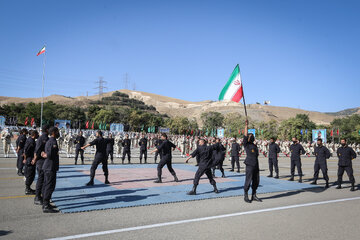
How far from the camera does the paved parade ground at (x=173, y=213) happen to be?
17.7 feet

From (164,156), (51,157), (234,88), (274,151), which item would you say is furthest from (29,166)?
(274,151)

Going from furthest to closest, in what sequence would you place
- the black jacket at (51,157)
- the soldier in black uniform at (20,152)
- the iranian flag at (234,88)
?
the iranian flag at (234,88), the soldier in black uniform at (20,152), the black jacket at (51,157)

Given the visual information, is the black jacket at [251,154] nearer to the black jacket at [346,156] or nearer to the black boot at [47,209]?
the black jacket at [346,156]

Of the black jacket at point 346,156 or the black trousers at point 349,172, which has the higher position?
the black jacket at point 346,156

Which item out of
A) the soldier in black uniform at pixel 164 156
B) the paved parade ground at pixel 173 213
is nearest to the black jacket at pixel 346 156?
the paved parade ground at pixel 173 213

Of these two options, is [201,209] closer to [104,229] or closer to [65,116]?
[104,229]

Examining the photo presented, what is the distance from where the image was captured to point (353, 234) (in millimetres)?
5598

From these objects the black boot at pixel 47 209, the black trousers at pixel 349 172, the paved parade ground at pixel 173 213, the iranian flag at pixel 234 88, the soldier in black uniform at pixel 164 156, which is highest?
the iranian flag at pixel 234 88

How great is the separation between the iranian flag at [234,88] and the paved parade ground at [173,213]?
12.6 feet

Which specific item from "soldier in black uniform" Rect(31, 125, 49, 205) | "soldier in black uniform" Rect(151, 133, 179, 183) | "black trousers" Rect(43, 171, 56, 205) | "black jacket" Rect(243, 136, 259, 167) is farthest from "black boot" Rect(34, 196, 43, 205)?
"black jacket" Rect(243, 136, 259, 167)

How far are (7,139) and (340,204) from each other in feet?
64.1

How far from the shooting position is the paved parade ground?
5398mm

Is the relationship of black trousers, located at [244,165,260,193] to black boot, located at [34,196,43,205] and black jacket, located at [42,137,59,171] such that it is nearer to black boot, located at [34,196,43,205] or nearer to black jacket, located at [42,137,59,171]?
black jacket, located at [42,137,59,171]

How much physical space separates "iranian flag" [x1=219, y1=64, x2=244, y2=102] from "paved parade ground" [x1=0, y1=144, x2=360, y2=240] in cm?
384
